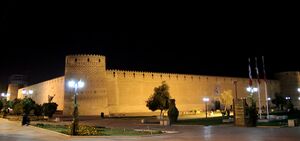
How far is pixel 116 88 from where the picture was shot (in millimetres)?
34781

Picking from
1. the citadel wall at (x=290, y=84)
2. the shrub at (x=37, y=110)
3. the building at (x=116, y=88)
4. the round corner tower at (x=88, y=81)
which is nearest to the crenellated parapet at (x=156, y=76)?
the building at (x=116, y=88)

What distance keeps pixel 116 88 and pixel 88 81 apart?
3342 mm

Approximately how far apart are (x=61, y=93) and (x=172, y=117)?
810 inches

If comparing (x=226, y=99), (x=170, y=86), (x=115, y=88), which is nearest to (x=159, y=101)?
(x=115, y=88)

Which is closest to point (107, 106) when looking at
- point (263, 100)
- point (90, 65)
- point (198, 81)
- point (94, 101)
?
point (94, 101)

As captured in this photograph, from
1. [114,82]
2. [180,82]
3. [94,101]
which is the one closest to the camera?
[94,101]

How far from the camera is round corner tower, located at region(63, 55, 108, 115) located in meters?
32.2

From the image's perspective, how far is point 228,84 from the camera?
4631cm

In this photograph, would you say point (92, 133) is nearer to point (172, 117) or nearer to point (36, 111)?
point (172, 117)

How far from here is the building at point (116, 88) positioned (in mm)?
32562

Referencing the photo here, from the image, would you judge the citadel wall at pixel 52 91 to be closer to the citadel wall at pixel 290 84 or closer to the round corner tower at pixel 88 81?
the round corner tower at pixel 88 81

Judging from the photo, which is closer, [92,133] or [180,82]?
[92,133]

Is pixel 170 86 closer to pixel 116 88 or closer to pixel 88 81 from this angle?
pixel 116 88

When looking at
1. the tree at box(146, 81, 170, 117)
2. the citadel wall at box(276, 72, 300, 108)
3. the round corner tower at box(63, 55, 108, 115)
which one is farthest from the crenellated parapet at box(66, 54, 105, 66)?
the citadel wall at box(276, 72, 300, 108)
